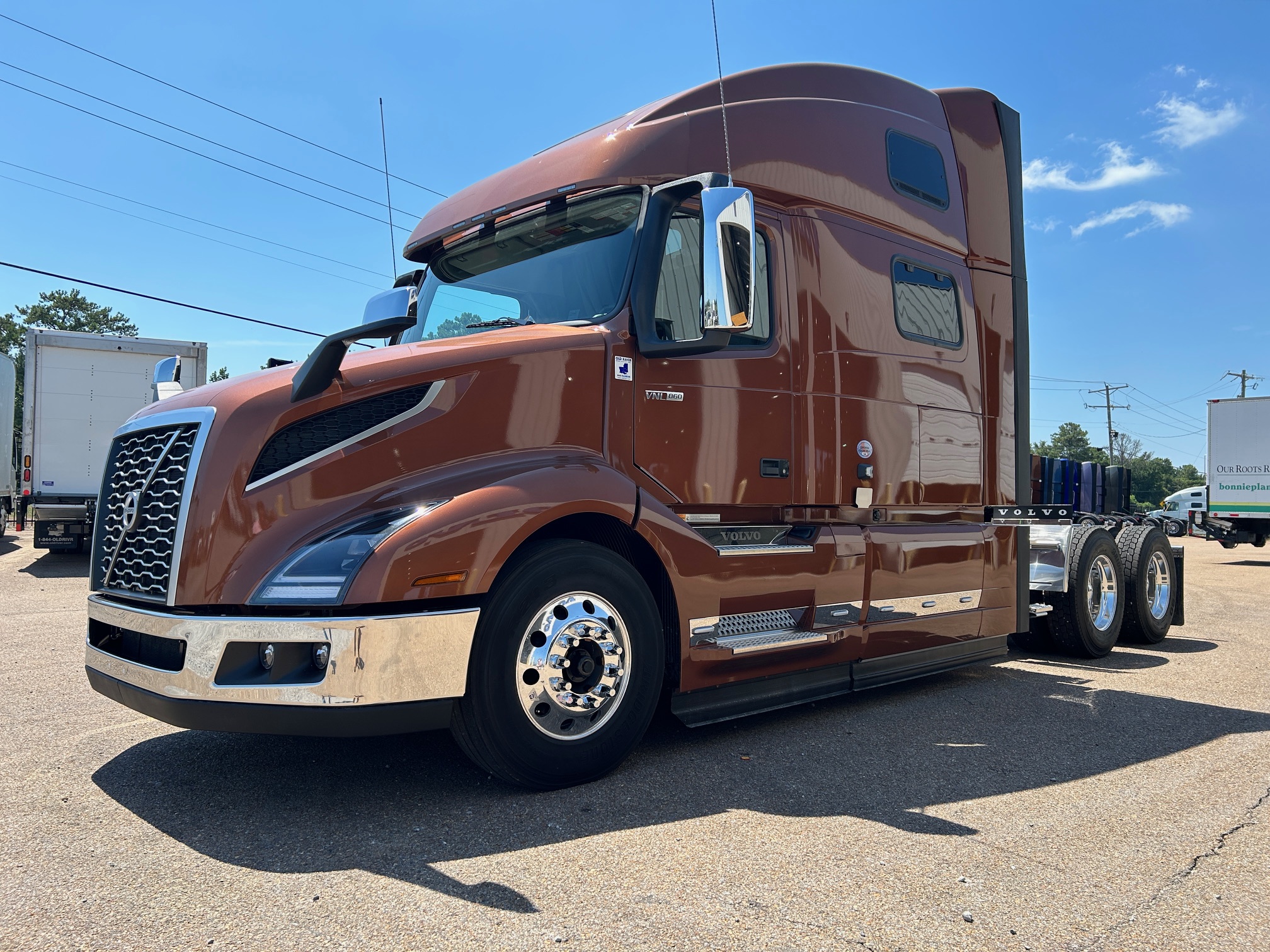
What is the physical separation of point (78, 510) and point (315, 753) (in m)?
12.3

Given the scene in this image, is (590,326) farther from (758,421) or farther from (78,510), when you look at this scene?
(78,510)

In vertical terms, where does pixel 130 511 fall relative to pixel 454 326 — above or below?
below

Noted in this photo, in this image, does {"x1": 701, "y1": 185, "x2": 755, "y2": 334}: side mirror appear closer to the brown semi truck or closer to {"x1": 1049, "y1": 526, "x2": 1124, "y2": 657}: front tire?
the brown semi truck

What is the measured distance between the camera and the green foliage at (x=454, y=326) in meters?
4.91

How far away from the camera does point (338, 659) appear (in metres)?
3.39

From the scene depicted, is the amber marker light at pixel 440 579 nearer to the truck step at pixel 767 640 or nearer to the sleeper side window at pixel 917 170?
the truck step at pixel 767 640

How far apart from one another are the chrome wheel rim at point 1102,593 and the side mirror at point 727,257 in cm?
532

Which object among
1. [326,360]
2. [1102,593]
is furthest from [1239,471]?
[326,360]

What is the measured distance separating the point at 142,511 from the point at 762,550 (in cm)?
284

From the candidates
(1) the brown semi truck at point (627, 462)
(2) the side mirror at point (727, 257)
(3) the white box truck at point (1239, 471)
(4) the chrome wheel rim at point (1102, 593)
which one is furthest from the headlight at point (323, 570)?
(3) the white box truck at point (1239, 471)

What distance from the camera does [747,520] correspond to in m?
4.88

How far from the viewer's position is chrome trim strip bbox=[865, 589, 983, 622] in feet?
18.0

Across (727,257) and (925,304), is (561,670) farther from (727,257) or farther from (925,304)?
(925,304)

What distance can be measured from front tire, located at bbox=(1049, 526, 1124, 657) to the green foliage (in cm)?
531
